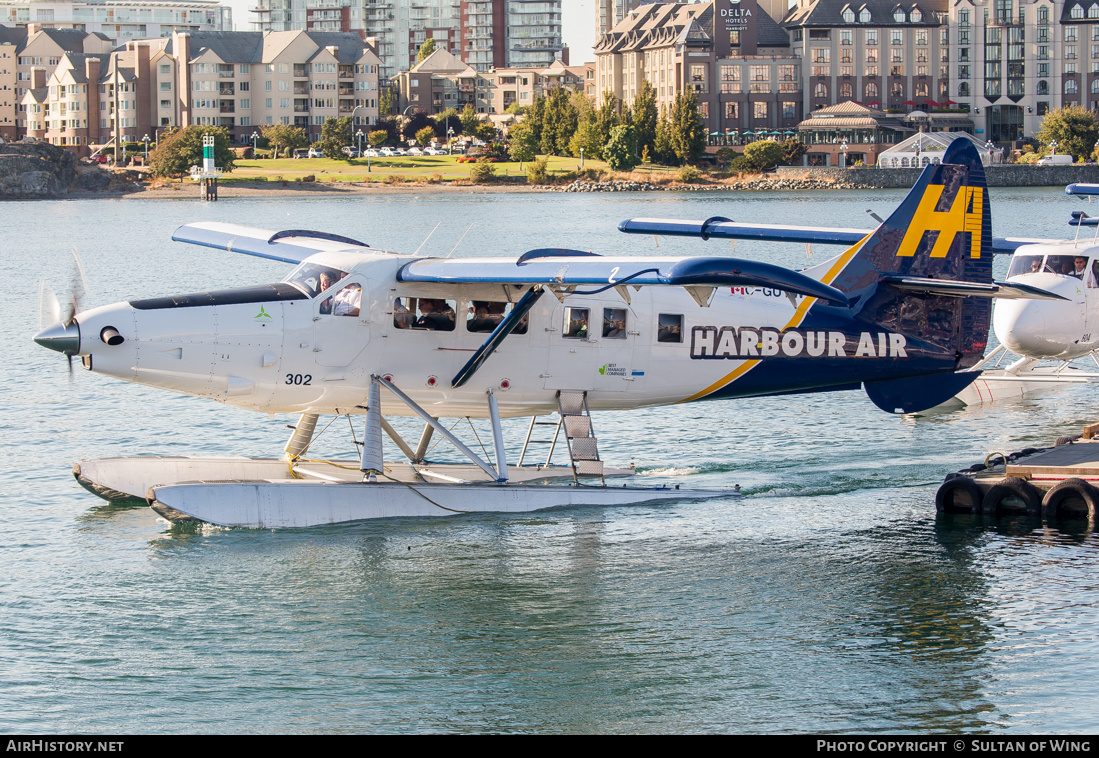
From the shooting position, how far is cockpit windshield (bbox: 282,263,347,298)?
14281mm

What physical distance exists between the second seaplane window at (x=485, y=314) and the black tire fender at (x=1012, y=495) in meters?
6.40

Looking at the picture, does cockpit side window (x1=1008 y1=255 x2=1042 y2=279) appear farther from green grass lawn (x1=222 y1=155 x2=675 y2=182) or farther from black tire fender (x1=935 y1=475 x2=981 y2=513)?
green grass lawn (x1=222 y1=155 x2=675 y2=182)

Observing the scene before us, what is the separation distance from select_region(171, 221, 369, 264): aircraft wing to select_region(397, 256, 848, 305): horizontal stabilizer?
78.1 inches

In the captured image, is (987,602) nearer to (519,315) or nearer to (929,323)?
(929,323)

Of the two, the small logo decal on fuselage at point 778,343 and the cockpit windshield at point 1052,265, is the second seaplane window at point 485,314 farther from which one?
the cockpit windshield at point 1052,265

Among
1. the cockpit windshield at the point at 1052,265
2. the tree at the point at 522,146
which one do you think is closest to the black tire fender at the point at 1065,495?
the cockpit windshield at the point at 1052,265

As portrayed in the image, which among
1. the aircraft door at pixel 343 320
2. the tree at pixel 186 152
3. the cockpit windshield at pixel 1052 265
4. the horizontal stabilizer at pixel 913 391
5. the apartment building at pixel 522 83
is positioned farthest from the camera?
the apartment building at pixel 522 83

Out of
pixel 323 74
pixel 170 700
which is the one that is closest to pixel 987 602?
pixel 170 700

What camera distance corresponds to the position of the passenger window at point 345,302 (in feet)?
46.7

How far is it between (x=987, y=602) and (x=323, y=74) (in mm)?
147714

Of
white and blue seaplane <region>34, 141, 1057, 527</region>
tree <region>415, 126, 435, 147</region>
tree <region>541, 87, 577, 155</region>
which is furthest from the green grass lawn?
white and blue seaplane <region>34, 141, 1057, 527</region>

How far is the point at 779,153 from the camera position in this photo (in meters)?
130

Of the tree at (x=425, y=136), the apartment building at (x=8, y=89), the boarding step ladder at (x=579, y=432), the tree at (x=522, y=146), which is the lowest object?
the boarding step ladder at (x=579, y=432)

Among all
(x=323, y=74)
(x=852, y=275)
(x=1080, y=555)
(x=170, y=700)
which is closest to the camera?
(x=170, y=700)
